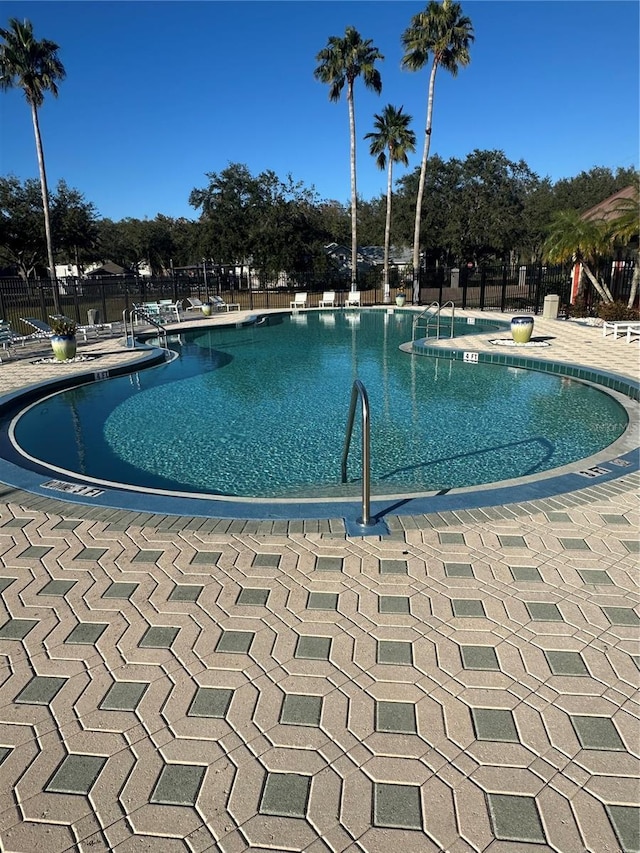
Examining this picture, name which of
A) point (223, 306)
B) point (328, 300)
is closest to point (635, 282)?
point (328, 300)

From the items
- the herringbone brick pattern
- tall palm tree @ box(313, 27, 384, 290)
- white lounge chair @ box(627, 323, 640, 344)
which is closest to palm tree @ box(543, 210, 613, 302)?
white lounge chair @ box(627, 323, 640, 344)

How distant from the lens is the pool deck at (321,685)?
1909 mm

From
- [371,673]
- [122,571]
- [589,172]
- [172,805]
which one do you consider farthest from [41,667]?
[589,172]

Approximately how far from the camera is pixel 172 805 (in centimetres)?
196

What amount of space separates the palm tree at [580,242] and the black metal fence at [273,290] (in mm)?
1349

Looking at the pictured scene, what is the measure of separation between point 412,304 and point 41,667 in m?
26.2

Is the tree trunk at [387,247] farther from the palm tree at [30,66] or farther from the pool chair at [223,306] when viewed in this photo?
the palm tree at [30,66]

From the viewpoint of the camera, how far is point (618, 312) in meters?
17.0

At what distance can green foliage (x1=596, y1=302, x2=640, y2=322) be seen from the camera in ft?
55.5

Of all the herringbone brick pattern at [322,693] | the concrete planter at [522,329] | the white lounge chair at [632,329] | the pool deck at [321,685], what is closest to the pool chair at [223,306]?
the concrete planter at [522,329]

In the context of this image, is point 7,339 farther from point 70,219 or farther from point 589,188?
point 589,188

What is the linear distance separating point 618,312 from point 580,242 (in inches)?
111

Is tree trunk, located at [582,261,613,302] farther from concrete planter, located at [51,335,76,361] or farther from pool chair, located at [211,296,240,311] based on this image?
concrete planter, located at [51,335,76,361]

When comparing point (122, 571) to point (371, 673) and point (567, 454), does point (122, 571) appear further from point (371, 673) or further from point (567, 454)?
point (567, 454)
